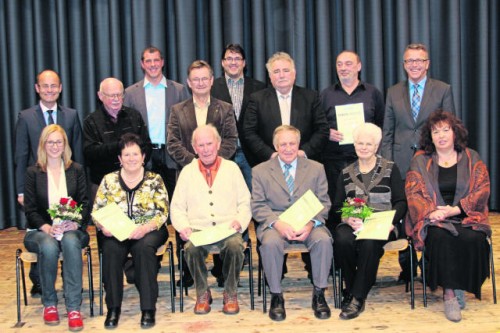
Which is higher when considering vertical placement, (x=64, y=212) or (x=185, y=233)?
(x=64, y=212)

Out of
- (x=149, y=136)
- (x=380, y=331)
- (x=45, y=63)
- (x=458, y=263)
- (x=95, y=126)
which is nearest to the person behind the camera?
(x=380, y=331)

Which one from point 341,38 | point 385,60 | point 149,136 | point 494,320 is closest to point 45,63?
point 149,136

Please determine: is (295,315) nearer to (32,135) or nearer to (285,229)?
(285,229)

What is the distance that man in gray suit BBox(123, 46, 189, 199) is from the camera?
5410 mm

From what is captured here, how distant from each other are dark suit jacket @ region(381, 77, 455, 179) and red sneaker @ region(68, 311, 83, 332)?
8.66 ft

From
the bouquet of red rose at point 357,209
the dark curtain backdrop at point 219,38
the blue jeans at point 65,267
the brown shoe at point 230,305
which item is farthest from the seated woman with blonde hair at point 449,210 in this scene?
the dark curtain backdrop at point 219,38

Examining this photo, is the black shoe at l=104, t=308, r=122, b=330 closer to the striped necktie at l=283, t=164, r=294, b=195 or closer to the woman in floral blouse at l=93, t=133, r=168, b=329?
the woman in floral blouse at l=93, t=133, r=168, b=329

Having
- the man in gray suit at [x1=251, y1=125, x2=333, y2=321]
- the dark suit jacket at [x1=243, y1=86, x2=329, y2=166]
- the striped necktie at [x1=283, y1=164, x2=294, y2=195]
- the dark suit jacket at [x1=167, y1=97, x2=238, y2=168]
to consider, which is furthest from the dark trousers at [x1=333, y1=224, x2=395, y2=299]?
the dark suit jacket at [x1=167, y1=97, x2=238, y2=168]

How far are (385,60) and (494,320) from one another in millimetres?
4143

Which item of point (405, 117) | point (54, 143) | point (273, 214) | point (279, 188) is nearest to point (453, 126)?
point (405, 117)

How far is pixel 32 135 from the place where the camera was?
16.7 feet

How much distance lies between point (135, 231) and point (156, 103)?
1.59 m

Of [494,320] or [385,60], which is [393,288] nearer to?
[494,320]

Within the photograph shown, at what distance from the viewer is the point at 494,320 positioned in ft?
13.3
